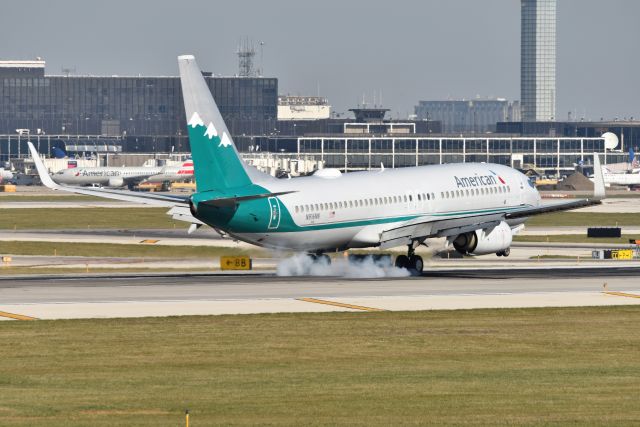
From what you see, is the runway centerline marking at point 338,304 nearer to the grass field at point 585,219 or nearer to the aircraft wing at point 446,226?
the aircraft wing at point 446,226

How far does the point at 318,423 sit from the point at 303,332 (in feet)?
51.8

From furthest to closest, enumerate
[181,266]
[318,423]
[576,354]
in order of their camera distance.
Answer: [181,266]
[576,354]
[318,423]

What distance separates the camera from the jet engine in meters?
65.6

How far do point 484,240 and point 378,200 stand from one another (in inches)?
209

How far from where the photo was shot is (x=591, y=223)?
12012cm

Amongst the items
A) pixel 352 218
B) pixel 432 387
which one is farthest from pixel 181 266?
pixel 432 387

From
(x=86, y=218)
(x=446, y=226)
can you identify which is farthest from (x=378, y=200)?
(x=86, y=218)

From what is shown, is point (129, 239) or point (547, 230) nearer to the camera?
point (129, 239)

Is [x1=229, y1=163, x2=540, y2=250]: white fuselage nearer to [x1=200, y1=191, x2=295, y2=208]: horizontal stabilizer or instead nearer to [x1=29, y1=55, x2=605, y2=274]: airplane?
[x1=29, y1=55, x2=605, y2=274]: airplane

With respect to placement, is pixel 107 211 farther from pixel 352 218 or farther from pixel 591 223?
pixel 352 218

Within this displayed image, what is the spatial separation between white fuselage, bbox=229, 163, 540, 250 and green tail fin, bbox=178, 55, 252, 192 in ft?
8.67

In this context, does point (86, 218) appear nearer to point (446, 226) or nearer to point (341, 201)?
point (341, 201)

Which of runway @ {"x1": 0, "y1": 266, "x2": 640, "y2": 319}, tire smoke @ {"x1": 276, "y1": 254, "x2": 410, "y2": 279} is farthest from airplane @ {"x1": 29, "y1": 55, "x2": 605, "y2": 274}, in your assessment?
runway @ {"x1": 0, "y1": 266, "x2": 640, "y2": 319}

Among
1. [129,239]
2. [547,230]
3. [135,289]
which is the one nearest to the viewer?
[135,289]
